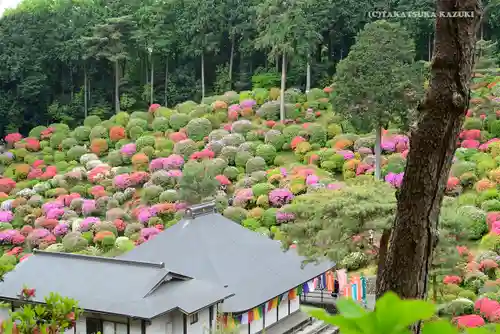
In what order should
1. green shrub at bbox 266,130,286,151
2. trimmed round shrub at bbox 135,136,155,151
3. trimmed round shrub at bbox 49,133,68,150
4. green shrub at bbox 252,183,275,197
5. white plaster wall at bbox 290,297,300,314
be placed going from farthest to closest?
1. trimmed round shrub at bbox 49,133,68,150
2. trimmed round shrub at bbox 135,136,155,151
3. green shrub at bbox 266,130,286,151
4. green shrub at bbox 252,183,275,197
5. white plaster wall at bbox 290,297,300,314

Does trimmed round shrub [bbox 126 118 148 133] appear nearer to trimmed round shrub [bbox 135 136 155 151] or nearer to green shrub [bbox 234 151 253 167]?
trimmed round shrub [bbox 135 136 155 151]

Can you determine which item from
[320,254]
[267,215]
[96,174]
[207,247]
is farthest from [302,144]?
[320,254]

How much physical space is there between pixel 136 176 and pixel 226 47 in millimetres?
12383

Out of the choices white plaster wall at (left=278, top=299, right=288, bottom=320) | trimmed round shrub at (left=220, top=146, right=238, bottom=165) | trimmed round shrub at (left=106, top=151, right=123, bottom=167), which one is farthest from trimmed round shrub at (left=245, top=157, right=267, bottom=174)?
white plaster wall at (left=278, top=299, right=288, bottom=320)

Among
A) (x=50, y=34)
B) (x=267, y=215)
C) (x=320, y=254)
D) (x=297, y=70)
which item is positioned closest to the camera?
(x=320, y=254)

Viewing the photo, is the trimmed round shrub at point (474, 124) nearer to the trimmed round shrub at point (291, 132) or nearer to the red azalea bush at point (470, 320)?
the trimmed round shrub at point (291, 132)

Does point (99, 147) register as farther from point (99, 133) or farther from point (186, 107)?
point (186, 107)

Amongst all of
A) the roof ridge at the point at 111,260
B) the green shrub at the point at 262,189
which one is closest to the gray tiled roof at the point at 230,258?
the roof ridge at the point at 111,260

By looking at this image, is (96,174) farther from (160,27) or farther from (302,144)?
(160,27)

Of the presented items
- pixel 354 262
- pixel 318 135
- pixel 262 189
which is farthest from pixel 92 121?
pixel 354 262

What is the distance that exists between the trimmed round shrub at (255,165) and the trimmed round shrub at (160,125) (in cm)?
628

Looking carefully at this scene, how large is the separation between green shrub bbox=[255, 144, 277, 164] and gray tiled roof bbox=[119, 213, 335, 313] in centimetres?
937

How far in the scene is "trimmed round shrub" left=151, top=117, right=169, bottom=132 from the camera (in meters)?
31.7

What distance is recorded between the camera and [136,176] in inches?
1076
